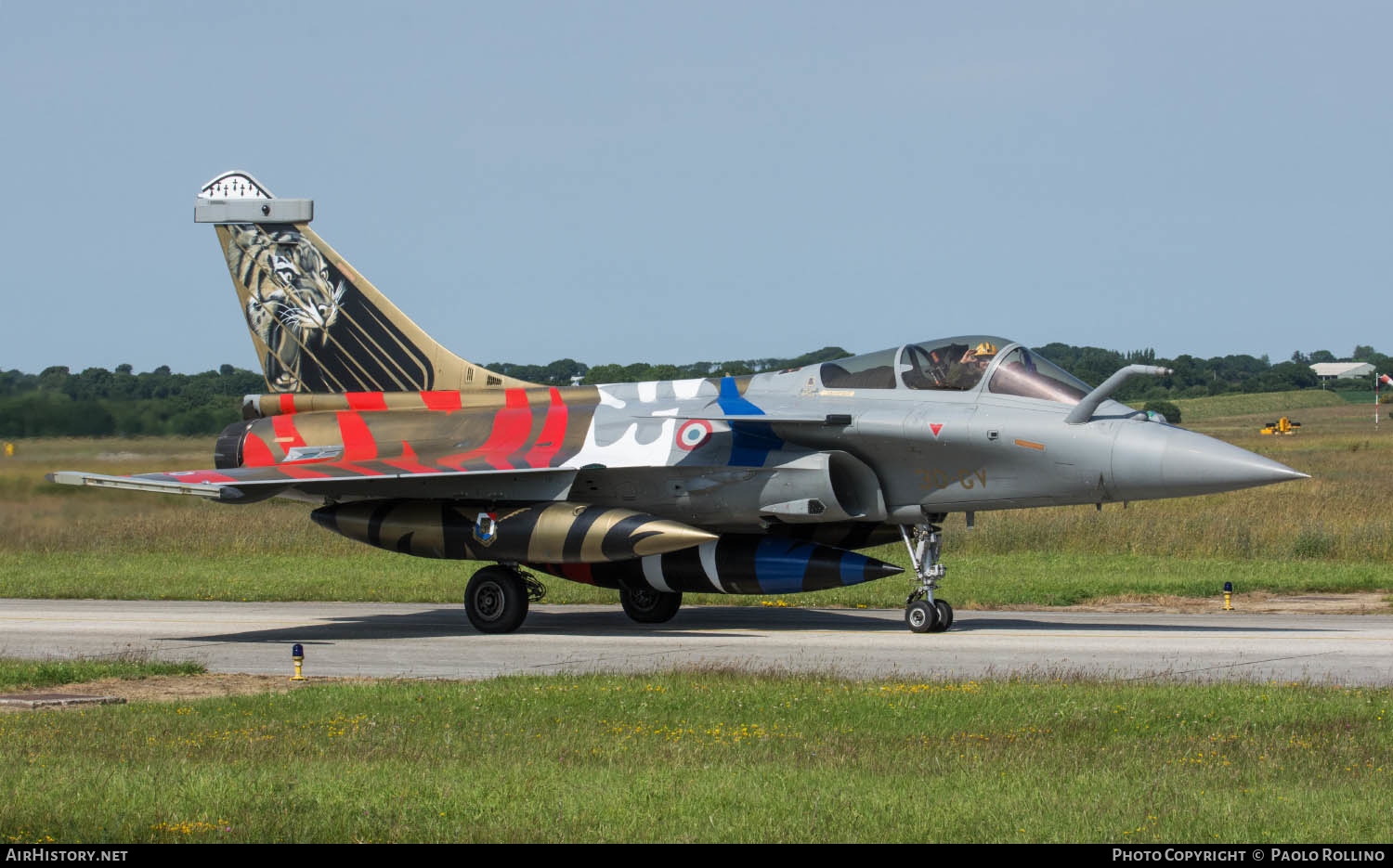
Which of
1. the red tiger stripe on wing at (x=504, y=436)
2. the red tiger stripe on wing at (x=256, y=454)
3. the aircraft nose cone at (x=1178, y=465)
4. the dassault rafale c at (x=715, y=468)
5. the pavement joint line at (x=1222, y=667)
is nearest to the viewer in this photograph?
the pavement joint line at (x=1222, y=667)

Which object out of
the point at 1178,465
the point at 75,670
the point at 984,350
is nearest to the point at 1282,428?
the point at 984,350

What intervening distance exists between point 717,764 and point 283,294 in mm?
13961

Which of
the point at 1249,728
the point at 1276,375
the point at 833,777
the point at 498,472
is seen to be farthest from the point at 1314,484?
the point at 1276,375

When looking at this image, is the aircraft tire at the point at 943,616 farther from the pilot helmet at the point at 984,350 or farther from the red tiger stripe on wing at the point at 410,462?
the red tiger stripe on wing at the point at 410,462

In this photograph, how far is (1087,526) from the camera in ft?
92.5

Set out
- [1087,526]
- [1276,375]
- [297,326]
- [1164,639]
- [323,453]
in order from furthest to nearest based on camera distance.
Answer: [1276,375] → [1087,526] → [297,326] → [323,453] → [1164,639]

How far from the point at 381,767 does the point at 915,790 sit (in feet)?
10.5

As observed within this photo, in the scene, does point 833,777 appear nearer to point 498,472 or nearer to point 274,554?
point 498,472

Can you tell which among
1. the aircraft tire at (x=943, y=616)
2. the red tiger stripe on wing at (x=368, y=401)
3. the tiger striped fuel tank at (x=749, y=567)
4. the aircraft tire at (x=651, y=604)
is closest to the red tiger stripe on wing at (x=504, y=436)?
the tiger striped fuel tank at (x=749, y=567)

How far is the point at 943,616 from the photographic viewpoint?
16.5 m

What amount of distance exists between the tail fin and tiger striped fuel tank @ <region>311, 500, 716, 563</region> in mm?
2527

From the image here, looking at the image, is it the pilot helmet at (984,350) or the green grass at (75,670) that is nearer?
the green grass at (75,670)

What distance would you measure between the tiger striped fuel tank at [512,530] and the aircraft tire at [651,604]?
169 cm

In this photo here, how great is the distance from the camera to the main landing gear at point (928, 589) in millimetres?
16453
